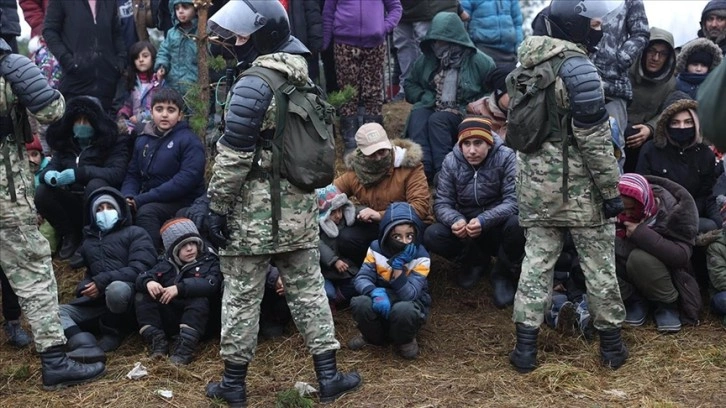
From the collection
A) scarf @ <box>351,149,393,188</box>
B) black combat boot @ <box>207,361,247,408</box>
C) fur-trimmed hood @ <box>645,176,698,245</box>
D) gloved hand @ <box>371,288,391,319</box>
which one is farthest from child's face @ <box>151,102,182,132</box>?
fur-trimmed hood @ <box>645,176,698,245</box>

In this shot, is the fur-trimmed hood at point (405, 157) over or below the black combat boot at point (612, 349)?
over

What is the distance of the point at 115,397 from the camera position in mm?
5590

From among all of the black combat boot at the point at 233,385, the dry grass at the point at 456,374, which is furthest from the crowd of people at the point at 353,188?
the dry grass at the point at 456,374

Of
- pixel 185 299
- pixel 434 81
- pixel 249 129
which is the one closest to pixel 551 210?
pixel 249 129

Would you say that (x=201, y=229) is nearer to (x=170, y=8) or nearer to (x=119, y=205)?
(x=119, y=205)

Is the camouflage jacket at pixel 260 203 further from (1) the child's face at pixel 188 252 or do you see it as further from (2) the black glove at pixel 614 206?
(2) the black glove at pixel 614 206

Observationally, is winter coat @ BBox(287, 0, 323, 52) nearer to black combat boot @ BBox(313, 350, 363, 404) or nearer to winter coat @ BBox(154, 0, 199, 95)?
winter coat @ BBox(154, 0, 199, 95)

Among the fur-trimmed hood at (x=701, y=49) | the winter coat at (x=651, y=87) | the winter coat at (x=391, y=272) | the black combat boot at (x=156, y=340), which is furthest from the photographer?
the fur-trimmed hood at (x=701, y=49)

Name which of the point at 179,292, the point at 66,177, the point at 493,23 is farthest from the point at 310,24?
the point at 179,292

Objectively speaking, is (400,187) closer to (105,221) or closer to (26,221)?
(105,221)

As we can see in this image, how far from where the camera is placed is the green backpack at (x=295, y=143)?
16.6ft

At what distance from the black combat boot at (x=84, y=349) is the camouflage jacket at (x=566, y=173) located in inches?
121

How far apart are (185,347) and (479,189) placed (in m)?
2.53

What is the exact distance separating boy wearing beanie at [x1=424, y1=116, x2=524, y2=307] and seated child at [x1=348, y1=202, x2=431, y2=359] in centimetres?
63
